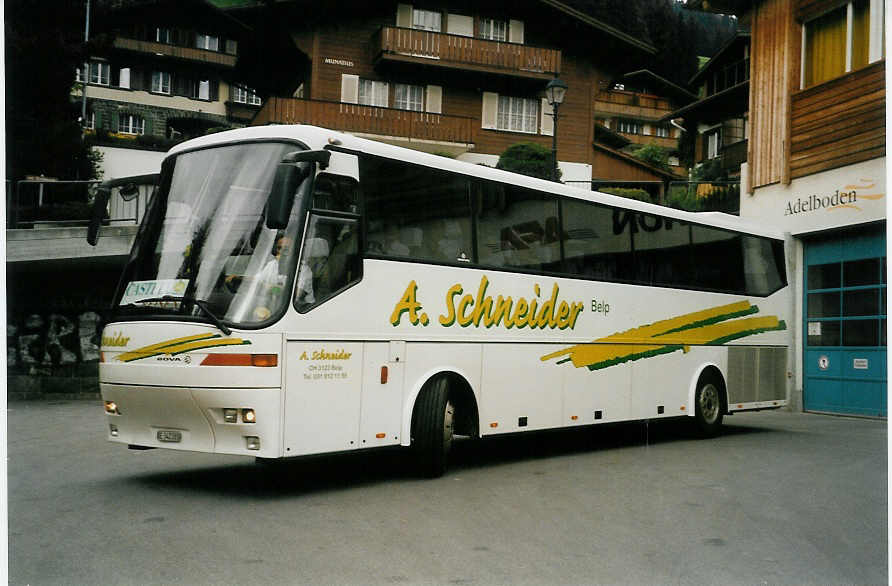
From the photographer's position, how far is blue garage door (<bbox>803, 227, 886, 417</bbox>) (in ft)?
59.3

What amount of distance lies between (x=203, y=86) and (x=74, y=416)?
4056cm

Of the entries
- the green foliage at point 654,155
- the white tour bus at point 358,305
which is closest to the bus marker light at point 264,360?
the white tour bus at point 358,305

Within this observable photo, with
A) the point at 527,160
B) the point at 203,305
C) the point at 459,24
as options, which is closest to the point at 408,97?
the point at 459,24

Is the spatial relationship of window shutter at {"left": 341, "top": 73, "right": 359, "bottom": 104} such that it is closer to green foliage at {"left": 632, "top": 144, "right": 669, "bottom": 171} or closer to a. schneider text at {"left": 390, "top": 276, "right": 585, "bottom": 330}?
green foliage at {"left": 632, "top": 144, "right": 669, "bottom": 171}

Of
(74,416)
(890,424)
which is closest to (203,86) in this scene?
(74,416)

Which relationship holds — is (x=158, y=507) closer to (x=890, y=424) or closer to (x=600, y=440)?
(x=890, y=424)

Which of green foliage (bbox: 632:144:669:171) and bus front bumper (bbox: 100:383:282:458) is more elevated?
green foliage (bbox: 632:144:669:171)

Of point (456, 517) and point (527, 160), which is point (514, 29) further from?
point (456, 517)

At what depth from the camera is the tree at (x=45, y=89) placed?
13.9m

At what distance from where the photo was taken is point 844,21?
18250 mm

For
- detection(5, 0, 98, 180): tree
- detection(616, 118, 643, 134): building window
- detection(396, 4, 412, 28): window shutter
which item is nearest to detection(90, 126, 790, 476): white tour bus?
detection(5, 0, 98, 180): tree

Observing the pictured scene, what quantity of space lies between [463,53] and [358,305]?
29.7 metres

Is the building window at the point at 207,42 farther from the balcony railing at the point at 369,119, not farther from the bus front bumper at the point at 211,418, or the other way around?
the bus front bumper at the point at 211,418

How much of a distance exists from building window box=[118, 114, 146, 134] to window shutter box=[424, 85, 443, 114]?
1719 centimetres
